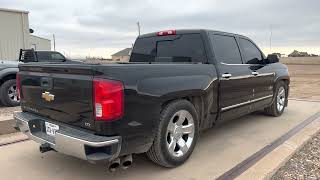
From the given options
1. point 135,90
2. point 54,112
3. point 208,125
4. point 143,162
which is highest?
point 135,90

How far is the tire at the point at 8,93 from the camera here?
8.77 meters

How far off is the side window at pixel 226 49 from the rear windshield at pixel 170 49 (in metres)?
0.26

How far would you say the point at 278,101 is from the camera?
7.66 m

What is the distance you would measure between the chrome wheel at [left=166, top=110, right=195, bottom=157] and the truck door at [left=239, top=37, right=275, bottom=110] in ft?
6.71

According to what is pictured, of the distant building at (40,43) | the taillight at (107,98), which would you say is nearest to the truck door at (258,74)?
the taillight at (107,98)

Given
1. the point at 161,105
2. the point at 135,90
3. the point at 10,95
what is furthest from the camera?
the point at 10,95

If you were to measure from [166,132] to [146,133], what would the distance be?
0.35 meters

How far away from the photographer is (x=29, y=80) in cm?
439

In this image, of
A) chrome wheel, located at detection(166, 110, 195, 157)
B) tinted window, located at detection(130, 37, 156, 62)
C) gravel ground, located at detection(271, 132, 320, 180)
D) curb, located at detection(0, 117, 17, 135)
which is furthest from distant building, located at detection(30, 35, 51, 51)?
gravel ground, located at detection(271, 132, 320, 180)

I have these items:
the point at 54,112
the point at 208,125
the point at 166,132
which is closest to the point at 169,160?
the point at 166,132

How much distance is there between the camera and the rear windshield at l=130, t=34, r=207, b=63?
526cm

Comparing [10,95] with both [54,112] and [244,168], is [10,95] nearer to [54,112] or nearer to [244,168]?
[54,112]

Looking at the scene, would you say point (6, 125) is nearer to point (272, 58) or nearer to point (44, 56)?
point (272, 58)

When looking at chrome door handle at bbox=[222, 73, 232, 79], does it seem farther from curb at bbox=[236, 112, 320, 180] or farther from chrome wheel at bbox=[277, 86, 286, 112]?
chrome wheel at bbox=[277, 86, 286, 112]
